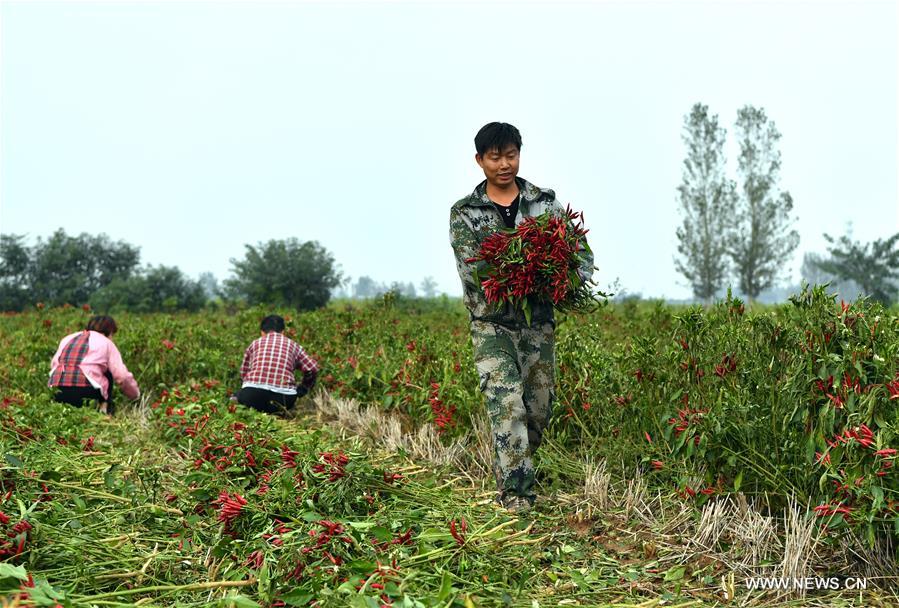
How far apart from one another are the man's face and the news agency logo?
8.00ft

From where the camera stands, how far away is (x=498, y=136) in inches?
167

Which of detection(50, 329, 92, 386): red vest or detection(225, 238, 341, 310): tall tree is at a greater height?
detection(225, 238, 341, 310): tall tree

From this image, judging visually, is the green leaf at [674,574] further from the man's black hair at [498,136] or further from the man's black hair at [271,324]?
the man's black hair at [271,324]

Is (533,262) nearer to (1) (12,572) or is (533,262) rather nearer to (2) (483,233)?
(2) (483,233)

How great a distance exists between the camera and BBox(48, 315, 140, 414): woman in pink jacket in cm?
737

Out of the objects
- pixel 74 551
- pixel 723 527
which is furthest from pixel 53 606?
pixel 723 527

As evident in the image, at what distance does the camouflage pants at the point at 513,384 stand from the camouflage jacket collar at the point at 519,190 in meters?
0.71

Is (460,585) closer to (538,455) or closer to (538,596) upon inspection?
(538,596)

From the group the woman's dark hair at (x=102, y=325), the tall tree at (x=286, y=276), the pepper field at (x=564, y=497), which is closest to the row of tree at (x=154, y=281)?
the tall tree at (x=286, y=276)

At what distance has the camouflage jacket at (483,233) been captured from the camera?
431 cm

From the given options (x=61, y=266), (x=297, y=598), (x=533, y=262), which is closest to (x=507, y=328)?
(x=533, y=262)

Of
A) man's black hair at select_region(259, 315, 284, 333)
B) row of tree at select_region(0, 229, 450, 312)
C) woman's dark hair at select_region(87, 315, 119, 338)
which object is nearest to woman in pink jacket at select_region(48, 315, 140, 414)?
woman's dark hair at select_region(87, 315, 119, 338)

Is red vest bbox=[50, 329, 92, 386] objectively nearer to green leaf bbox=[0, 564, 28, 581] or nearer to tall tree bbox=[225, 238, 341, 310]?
green leaf bbox=[0, 564, 28, 581]

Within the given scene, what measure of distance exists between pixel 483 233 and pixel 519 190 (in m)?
0.37
